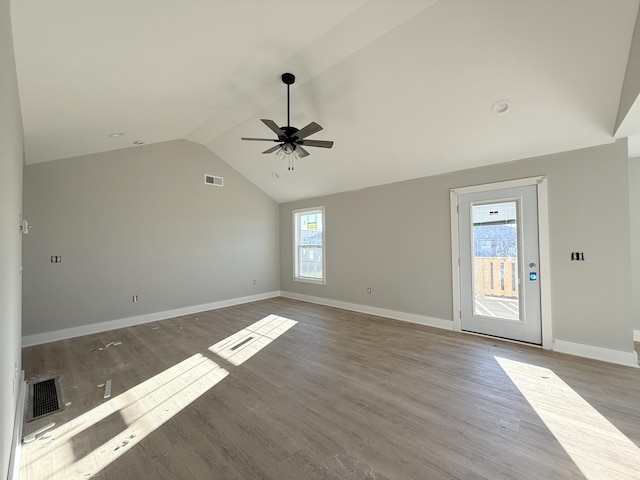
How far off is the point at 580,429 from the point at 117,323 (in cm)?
589

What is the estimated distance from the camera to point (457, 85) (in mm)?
2918

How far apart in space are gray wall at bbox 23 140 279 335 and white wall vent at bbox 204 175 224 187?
0.27ft

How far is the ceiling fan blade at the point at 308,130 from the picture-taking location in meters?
2.80

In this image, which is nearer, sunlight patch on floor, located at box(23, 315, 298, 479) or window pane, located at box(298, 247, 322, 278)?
sunlight patch on floor, located at box(23, 315, 298, 479)

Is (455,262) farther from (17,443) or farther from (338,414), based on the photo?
(17,443)

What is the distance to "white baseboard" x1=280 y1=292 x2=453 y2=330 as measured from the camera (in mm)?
4441

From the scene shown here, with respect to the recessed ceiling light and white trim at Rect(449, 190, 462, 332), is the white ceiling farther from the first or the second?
white trim at Rect(449, 190, 462, 332)

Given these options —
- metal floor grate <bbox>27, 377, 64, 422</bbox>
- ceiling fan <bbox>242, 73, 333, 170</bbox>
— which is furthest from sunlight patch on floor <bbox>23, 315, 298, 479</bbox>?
ceiling fan <bbox>242, 73, 333, 170</bbox>

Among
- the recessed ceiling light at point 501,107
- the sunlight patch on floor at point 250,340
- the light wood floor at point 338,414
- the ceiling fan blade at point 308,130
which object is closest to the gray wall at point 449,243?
the light wood floor at point 338,414

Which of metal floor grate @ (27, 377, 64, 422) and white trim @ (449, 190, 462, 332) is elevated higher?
white trim @ (449, 190, 462, 332)

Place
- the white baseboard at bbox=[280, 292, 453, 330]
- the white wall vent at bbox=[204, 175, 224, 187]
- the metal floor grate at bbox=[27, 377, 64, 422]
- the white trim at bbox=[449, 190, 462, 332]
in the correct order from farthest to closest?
the white wall vent at bbox=[204, 175, 224, 187], the white baseboard at bbox=[280, 292, 453, 330], the white trim at bbox=[449, 190, 462, 332], the metal floor grate at bbox=[27, 377, 64, 422]

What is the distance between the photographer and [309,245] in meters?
6.75

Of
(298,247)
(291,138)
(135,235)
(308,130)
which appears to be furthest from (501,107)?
(135,235)

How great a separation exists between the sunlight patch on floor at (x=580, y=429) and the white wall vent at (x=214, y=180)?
5829 mm
